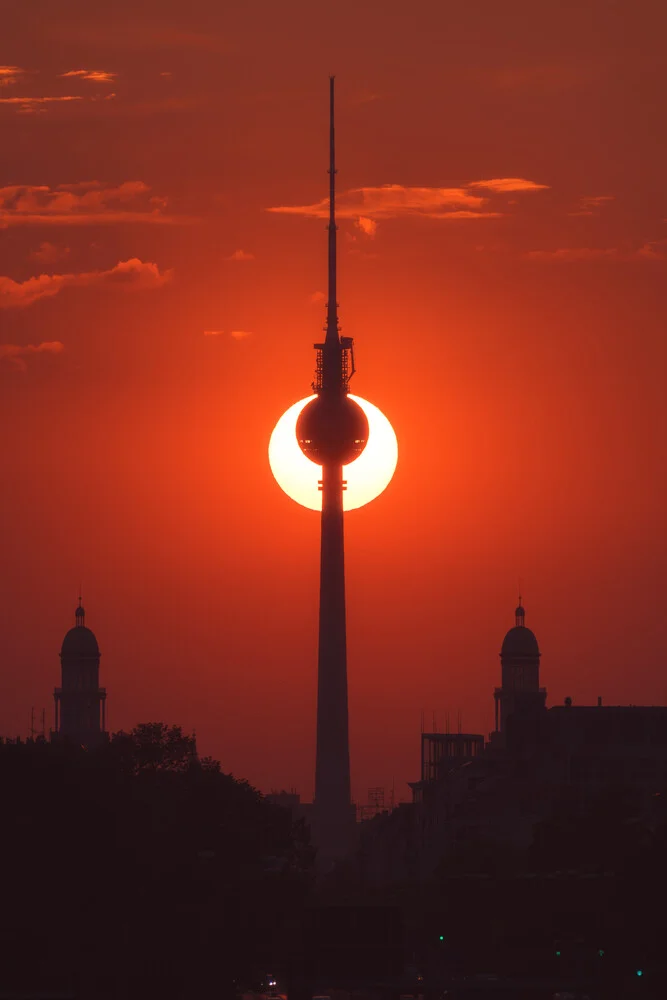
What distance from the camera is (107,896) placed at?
11356 centimetres

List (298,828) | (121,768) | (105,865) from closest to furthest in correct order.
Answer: (105,865), (121,768), (298,828)

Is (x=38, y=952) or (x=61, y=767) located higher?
(x=61, y=767)

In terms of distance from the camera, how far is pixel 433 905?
184 meters

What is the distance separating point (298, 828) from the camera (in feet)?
570

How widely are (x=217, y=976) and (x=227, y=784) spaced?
50.5 metres

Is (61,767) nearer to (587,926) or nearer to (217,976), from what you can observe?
(217,976)

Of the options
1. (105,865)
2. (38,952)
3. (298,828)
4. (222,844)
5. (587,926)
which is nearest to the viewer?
(38,952)

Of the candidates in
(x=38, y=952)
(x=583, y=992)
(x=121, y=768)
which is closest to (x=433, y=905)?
(x=121, y=768)

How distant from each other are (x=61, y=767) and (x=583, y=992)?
32.6 meters

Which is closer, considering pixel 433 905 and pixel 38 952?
pixel 38 952

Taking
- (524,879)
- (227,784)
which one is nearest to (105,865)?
(524,879)

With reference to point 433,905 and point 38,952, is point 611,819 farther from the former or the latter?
point 38,952

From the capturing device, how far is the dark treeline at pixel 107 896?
109 meters

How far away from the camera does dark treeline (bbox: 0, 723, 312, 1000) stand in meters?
109
